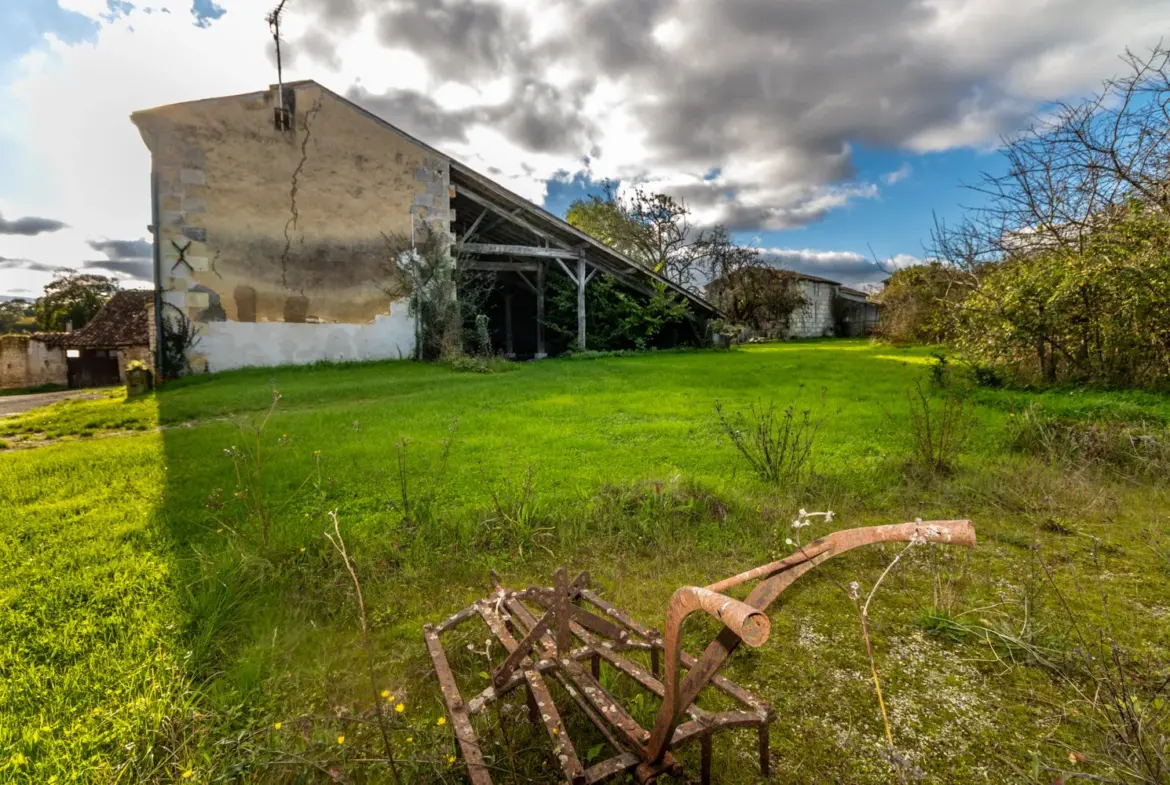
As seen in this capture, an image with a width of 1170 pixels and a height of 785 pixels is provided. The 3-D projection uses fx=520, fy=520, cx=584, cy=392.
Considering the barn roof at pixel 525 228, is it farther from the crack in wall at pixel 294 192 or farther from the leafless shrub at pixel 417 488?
the leafless shrub at pixel 417 488

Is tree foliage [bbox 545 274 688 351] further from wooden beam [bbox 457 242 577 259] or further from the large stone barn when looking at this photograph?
the large stone barn

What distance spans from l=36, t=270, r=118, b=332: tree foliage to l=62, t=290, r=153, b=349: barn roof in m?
21.5

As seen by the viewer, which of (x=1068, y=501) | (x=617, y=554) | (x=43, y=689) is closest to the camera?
(x=43, y=689)

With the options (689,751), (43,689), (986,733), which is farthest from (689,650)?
(43,689)

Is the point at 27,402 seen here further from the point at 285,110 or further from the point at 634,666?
the point at 634,666

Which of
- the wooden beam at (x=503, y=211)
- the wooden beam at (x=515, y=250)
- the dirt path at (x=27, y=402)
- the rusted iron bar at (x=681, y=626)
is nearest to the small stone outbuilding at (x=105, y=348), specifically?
the dirt path at (x=27, y=402)

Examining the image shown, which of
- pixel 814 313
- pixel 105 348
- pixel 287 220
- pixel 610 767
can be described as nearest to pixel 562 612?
pixel 610 767

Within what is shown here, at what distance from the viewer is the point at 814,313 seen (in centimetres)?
3166

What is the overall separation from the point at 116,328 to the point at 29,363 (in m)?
4.92

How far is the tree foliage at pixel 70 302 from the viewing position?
1678 inches

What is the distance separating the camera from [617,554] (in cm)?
354

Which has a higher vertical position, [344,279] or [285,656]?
[344,279]

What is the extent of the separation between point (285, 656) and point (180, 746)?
55cm

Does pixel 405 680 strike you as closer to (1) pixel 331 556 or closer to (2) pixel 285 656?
(2) pixel 285 656
